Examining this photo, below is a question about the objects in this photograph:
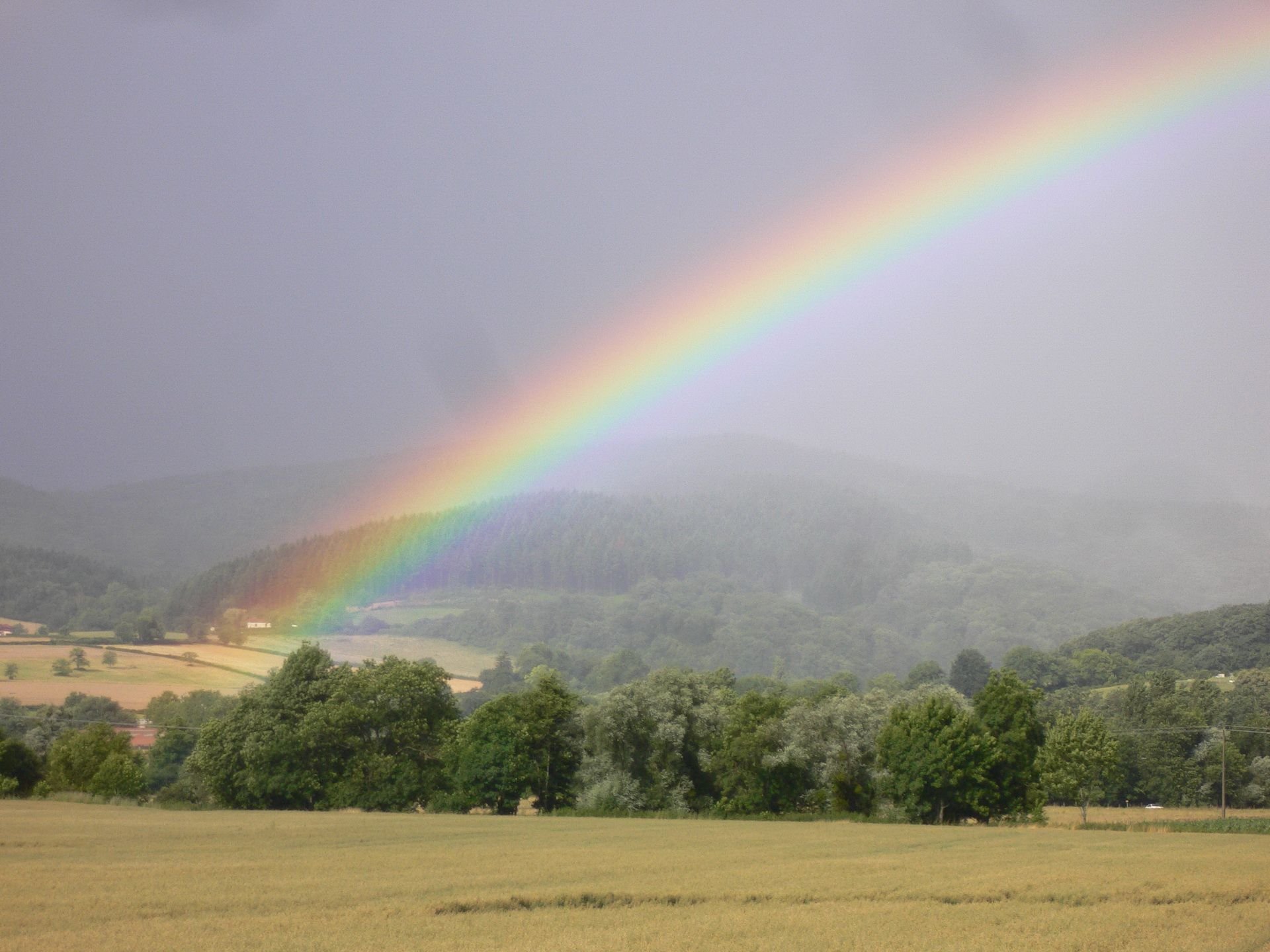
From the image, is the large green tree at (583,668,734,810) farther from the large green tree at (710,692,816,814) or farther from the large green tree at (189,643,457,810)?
the large green tree at (189,643,457,810)

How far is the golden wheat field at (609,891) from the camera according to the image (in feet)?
114

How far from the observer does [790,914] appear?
40125 millimetres

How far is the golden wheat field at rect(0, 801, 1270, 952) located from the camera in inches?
1363

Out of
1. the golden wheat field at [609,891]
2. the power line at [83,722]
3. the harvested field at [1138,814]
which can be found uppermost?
the golden wheat field at [609,891]

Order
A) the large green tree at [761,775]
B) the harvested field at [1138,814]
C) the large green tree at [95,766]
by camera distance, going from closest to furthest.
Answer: the large green tree at [761,775]
the harvested field at [1138,814]
the large green tree at [95,766]

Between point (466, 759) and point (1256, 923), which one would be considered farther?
point (466, 759)

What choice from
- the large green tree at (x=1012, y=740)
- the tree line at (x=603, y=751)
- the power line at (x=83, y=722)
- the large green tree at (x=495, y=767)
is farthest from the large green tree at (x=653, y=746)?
the power line at (x=83, y=722)

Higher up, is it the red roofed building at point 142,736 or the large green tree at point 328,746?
the large green tree at point 328,746

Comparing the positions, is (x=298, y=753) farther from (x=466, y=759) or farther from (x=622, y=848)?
(x=622, y=848)

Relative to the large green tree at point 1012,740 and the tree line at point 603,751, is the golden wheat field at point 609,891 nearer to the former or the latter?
the tree line at point 603,751

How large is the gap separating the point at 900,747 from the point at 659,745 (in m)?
25.2

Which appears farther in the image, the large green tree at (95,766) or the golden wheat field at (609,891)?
the large green tree at (95,766)

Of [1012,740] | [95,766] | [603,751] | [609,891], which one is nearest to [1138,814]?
[1012,740]

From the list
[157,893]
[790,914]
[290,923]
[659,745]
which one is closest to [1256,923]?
[790,914]
